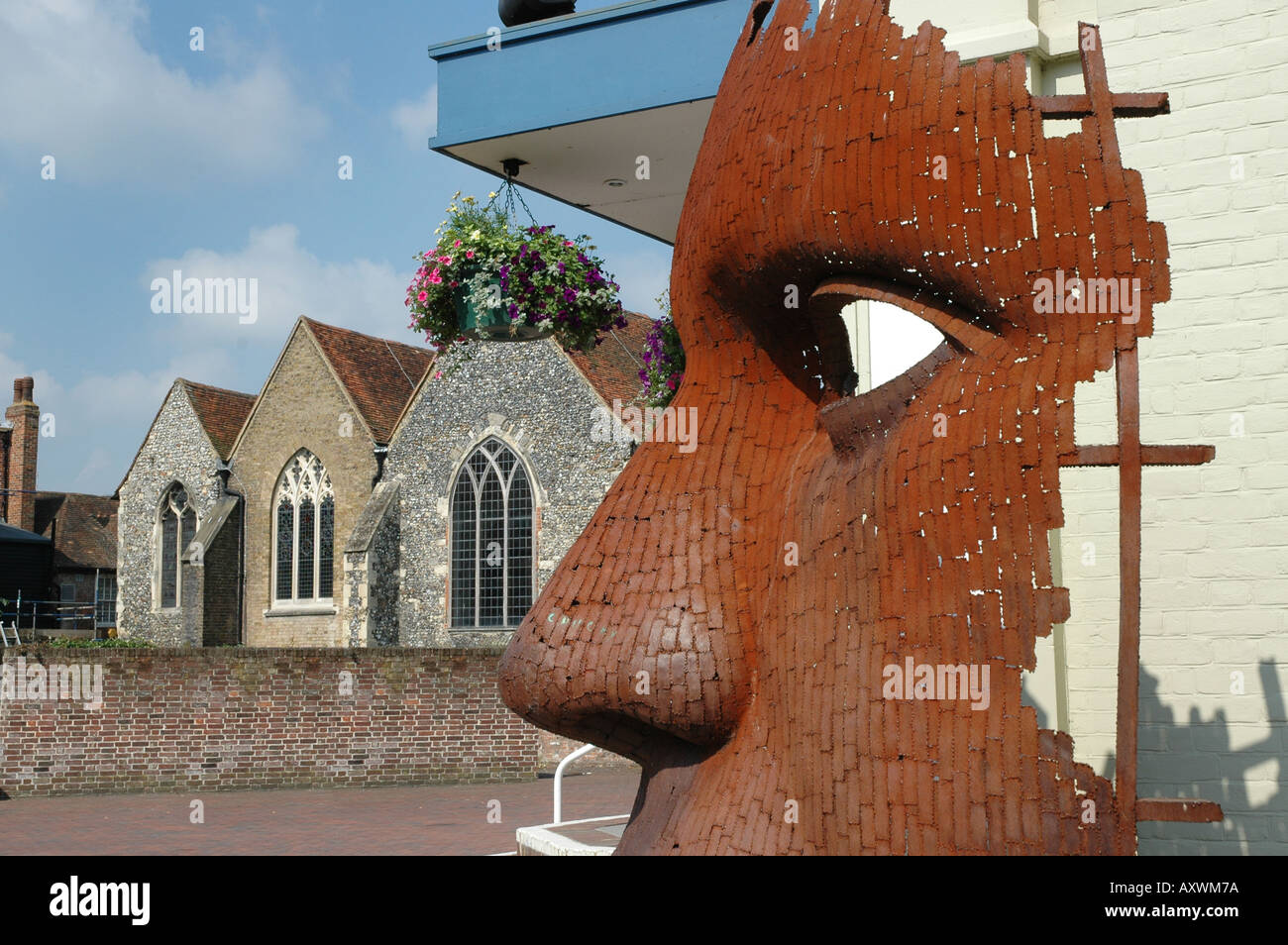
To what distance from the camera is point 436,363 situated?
2736 centimetres

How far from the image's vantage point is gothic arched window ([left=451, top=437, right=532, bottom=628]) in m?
25.9

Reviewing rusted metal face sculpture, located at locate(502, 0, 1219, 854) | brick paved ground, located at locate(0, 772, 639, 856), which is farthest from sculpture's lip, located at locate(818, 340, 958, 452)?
brick paved ground, located at locate(0, 772, 639, 856)

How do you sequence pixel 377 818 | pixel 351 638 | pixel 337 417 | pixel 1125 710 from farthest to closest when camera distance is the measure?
pixel 337 417, pixel 351 638, pixel 377 818, pixel 1125 710

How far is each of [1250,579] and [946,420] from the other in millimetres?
3653

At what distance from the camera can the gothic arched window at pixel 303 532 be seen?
99.2 feet

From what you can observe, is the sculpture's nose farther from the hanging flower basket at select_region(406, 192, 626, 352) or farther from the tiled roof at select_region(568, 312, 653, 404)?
the tiled roof at select_region(568, 312, 653, 404)

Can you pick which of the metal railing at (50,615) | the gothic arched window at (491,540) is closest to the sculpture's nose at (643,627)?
the gothic arched window at (491,540)

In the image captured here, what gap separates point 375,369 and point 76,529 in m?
25.6

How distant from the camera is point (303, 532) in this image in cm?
3083

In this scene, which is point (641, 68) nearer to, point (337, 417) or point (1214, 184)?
point (1214, 184)

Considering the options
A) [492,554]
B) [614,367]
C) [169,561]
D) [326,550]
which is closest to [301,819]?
[492,554]

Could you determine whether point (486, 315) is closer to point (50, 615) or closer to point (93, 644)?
point (93, 644)

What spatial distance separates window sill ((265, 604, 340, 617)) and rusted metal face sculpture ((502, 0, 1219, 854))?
27959mm
